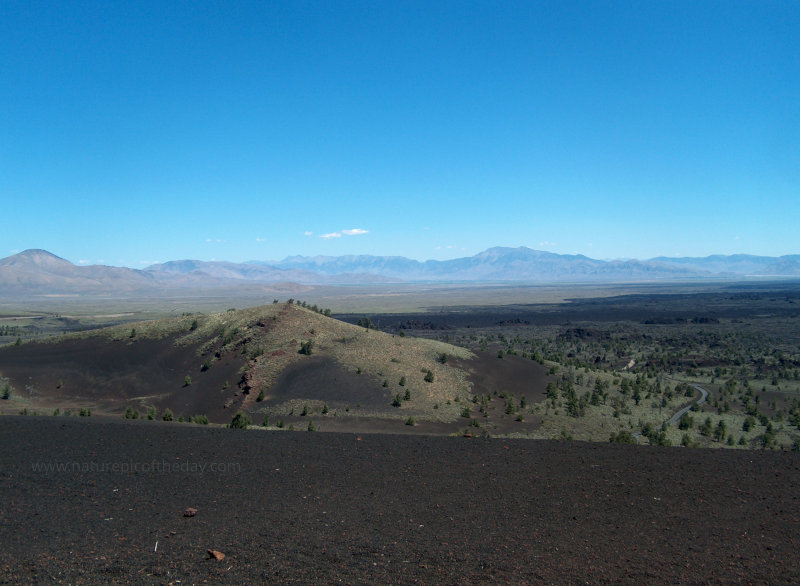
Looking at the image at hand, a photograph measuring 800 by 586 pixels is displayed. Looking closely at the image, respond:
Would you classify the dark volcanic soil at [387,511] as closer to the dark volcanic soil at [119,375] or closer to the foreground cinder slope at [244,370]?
the foreground cinder slope at [244,370]

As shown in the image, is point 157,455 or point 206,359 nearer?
point 157,455

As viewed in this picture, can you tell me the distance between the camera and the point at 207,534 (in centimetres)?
831

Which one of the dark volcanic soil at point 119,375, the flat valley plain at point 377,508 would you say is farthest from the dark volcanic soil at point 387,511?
the dark volcanic soil at point 119,375

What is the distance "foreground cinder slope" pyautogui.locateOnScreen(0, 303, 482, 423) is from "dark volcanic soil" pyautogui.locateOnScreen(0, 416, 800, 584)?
1097 cm

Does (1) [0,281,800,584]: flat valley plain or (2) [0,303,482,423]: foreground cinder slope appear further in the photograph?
(2) [0,303,482,423]: foreground cinder slope

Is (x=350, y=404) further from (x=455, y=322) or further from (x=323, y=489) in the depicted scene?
(x=455, y=322)

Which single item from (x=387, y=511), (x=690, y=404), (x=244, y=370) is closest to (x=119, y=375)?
(x=244, y=370)

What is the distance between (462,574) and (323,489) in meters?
4.21

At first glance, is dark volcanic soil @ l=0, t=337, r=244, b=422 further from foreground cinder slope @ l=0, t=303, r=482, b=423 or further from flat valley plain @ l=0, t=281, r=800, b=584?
flat valley plain @ l=0, t=281, r=800, b=584

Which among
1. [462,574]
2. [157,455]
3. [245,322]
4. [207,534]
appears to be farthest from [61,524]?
[245,322]

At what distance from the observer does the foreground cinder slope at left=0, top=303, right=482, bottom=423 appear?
25.5m

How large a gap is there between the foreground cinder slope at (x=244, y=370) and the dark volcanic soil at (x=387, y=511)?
432 inches

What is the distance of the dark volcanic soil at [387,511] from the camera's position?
7277 mm

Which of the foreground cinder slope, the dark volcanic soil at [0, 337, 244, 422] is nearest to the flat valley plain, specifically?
the foreground cinder slope
